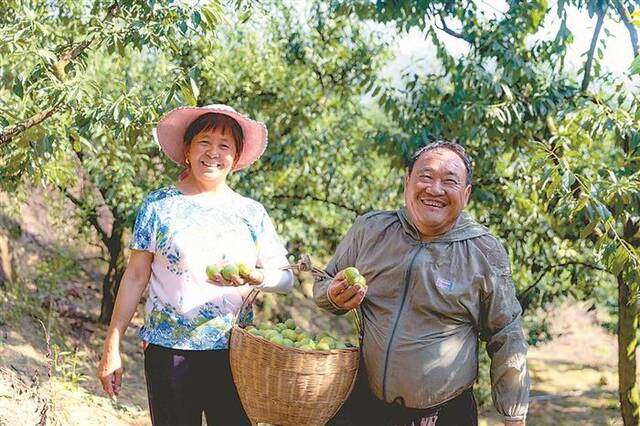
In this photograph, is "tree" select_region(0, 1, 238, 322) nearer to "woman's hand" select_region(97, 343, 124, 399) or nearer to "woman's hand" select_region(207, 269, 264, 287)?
"woman's hand" select_region(97, 343, 124, 399)

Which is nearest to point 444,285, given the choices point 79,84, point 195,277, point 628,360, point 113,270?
point 195,277

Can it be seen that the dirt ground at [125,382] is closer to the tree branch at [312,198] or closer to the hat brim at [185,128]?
the hat brim at [185,128]

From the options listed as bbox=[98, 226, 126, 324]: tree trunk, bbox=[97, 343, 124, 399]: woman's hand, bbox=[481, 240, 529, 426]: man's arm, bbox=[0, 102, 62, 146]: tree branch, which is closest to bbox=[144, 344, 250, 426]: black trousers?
bbox=[97, 343, 124, 399]: woman's hand

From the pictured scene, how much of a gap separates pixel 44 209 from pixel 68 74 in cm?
679

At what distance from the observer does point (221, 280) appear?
220cm

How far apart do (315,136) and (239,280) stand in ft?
14.3

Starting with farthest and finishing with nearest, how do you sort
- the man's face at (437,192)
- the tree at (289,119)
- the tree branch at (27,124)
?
the tree at (289,119)
the tree branch at (27,124)
the man's face at (437,192)

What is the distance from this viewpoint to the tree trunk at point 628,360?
4926 millimetres

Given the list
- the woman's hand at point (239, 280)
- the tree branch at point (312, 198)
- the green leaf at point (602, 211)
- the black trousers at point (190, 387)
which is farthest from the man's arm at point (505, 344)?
the tree branch at point (312, 198)

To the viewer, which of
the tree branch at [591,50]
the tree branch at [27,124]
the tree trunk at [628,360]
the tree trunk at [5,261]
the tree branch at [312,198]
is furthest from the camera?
the tree trunk at [5,261]

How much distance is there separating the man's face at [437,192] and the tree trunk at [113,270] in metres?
5.44

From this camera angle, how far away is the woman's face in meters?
2.40

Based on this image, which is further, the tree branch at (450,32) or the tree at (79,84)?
the tree branch at (450,32)

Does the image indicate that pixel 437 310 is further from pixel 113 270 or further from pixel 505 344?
pixel 113 270
